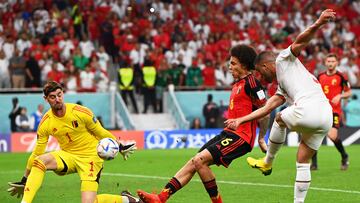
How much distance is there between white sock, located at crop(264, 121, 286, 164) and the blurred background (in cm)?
1424

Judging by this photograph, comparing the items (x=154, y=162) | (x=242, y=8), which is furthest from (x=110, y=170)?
(x=242, y=8)

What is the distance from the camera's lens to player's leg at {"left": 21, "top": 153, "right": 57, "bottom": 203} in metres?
10.2

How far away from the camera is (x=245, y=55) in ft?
34.6

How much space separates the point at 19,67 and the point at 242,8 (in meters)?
10.1

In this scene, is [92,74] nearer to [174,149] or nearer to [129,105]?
[129,105]

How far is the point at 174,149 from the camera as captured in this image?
1012 inches

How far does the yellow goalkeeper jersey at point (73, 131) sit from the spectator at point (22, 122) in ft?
50.3

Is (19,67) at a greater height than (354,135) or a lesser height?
greater

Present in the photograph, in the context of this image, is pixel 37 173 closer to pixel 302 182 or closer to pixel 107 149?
pixel 107 149

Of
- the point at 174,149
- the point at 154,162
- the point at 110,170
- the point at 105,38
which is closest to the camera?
the point at 110,170

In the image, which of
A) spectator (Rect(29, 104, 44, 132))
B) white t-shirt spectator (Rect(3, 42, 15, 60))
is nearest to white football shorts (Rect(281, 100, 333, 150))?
spectator (Rect(29, 104, 44, 132))

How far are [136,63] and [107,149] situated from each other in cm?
1791

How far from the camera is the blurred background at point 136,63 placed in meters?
26.6

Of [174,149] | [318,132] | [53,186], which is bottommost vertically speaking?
[174,149]
